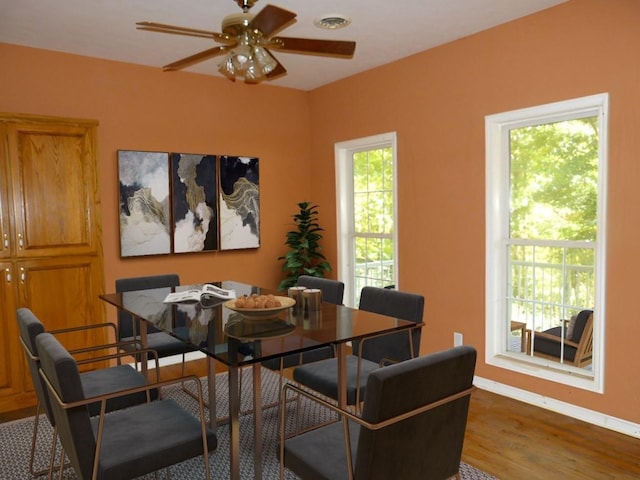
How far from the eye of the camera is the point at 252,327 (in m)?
2.35

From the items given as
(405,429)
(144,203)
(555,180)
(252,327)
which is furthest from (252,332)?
(144,203)

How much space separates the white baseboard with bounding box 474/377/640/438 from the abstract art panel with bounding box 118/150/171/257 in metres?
3.01

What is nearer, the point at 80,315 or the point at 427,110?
the point at 80,315

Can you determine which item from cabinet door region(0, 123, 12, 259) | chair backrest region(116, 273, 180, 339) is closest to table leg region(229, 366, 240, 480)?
chair backrest region(116, 273, 180, 339)

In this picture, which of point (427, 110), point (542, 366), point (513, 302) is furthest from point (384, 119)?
point (542, 366)

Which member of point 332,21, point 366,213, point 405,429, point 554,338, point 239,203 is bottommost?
point 554,338

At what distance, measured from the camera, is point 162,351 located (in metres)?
3.45

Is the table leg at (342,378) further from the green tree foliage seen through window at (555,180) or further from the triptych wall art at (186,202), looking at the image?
the triptych wall art at (186,202)

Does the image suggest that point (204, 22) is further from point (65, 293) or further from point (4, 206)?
point (65, 293)

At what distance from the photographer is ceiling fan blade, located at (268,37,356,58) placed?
242 cm

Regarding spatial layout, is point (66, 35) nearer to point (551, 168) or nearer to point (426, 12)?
point (426, 12)

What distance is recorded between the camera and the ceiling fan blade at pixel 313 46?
7.95ft

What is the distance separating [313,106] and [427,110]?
167 centimetres

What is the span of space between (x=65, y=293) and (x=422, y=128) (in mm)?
3120
